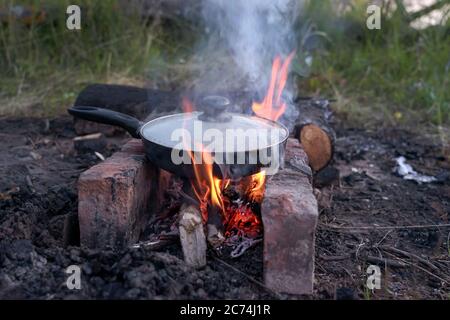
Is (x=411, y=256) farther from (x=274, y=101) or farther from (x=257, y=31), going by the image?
(x=257, y=31)

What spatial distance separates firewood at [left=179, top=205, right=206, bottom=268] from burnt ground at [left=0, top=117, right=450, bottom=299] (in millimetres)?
66

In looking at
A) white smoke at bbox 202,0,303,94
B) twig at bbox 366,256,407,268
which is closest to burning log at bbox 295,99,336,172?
white smoke at bbox 202,0,303,94

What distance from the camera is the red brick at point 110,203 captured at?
8.29 ft

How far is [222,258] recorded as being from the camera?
8.50ft

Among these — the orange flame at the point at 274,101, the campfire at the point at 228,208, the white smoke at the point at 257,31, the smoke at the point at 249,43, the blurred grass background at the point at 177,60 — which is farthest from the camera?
the blurred grass background at the point at 177,60

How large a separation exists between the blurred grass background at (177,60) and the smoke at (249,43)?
33 centimetres

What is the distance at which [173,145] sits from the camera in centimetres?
250

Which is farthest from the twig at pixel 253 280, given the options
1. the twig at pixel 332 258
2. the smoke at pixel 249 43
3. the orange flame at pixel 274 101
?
the smoke at pixel 249 43

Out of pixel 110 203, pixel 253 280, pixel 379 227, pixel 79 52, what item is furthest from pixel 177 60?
pixel 253 280

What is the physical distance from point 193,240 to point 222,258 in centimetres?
18

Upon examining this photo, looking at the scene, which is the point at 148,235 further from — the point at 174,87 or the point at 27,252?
the point at 174,87

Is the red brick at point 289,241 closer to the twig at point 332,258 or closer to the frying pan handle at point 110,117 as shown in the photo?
the twig at point 332,258

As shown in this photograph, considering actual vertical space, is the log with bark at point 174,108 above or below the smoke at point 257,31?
below
